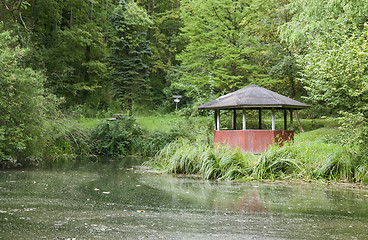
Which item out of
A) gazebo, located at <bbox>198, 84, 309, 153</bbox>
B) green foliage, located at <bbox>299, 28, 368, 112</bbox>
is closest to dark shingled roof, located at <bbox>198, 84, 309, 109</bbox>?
gazebo, located at <bbox>198, 84, 309, 153</bbox>

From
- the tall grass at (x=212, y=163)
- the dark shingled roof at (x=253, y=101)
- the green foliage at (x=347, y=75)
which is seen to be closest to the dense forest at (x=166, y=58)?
the green foliage at (x=347, y=75)

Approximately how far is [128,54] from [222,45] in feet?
37.4

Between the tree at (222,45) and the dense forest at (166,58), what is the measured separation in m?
0.07

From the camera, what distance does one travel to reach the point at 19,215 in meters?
5.80

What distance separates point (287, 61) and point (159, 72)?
21063 mm

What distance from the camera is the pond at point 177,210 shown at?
4957 mm

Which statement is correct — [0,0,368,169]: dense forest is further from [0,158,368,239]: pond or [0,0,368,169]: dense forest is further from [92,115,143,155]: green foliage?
[0,158,368,239]: pond

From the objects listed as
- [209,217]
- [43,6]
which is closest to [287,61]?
[43,6]

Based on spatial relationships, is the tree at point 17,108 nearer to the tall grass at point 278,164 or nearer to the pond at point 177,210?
the pond at point 177,210

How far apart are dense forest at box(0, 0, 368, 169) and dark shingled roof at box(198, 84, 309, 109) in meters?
1.26

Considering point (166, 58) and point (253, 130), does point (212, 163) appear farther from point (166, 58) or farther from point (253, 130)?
point (166, 58)

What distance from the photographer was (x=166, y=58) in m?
44.2

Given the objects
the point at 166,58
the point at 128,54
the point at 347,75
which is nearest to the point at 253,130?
the point at 347,75

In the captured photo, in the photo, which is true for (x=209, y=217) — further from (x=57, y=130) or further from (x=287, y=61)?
(x=287, y=61)
